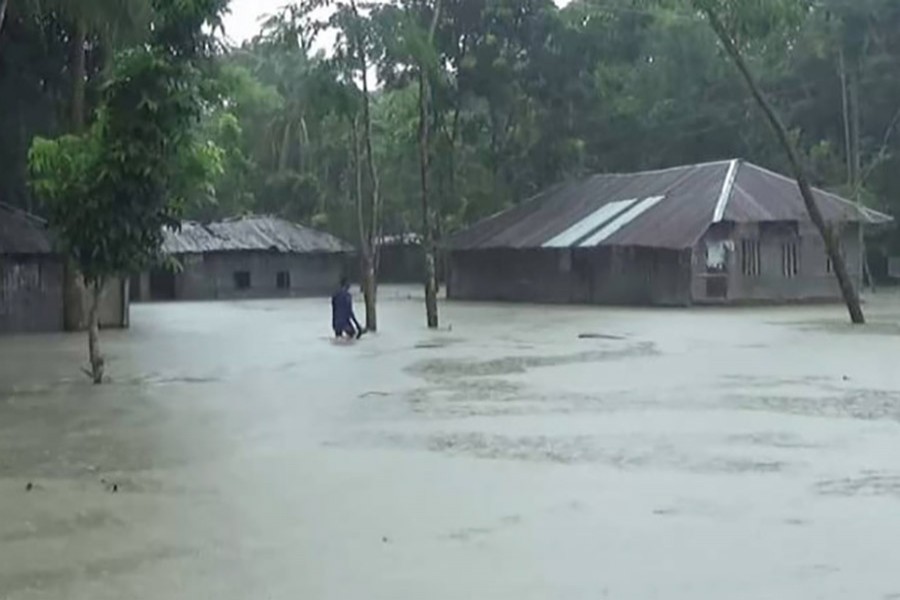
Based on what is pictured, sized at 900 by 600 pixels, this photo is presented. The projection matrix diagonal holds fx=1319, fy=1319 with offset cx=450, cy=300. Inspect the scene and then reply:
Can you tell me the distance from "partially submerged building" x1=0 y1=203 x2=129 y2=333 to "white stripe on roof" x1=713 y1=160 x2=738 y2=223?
17.4 m

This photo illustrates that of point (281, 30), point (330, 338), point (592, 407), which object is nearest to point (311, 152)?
point (281, 30)

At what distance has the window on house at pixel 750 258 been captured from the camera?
39.4 metres

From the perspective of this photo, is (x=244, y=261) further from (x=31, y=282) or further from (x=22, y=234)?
(x=22, y=234)

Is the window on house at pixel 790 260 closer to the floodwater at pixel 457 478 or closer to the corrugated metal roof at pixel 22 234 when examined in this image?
the floodwater at pixel 457 478

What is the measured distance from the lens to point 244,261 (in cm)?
5566

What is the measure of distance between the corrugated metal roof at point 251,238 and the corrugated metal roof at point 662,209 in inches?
387

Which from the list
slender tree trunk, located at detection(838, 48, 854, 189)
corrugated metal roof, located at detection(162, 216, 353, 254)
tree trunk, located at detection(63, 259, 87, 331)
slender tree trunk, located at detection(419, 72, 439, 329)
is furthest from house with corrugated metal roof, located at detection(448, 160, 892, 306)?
tree trunk, located at detection(63, 259, 87, 331)

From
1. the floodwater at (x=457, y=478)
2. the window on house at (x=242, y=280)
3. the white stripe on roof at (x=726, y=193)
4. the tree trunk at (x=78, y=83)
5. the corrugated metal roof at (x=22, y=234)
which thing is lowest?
the floodwater at (x=457, y=478)

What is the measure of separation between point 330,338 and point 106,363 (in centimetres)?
624

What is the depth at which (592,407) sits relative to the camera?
541 inches

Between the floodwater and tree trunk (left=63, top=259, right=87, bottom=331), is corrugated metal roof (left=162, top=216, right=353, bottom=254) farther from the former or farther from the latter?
the floodwater

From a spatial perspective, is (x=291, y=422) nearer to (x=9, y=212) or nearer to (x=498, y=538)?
(x=498, y=538)

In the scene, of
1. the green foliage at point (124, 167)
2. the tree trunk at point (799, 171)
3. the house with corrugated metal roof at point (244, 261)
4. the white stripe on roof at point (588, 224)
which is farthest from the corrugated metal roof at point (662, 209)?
the green foliage at point (124, 167)

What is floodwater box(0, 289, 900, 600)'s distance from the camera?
21.9 ft
